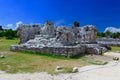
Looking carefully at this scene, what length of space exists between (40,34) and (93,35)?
31.1 feet

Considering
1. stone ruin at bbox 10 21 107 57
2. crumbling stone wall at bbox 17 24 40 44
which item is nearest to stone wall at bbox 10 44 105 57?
stone ruin at bbox 10 21 107 57

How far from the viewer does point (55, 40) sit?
24359 millimetres

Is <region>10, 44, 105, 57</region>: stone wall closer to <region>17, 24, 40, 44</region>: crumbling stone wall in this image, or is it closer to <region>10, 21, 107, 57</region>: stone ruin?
<region>10, 21, 107, 57</region>: stone ruin

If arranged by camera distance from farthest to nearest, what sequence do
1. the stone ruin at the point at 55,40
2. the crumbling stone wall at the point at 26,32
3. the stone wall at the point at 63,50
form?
1. the crumbling stone wall at the point at 26,32
2. the stone ruin at the point at 55,40
3. the stone wall at the point at 63,50

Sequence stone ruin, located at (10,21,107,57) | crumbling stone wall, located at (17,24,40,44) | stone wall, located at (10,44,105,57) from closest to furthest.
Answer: stone wall, located at (10,44,105,57), stone ruin, located at (10,21,107,57), crumbling stone wall, located at (17,24,40,44)

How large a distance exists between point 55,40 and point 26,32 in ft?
20.9

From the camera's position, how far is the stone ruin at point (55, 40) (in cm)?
2084

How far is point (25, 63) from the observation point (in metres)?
16.1

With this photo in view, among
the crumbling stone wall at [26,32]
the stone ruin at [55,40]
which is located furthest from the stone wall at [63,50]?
the crumbling stone wall at [26,32]

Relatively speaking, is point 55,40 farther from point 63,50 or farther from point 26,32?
point 26,32

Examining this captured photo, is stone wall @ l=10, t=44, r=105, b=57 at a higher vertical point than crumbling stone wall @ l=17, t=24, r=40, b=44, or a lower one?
lower

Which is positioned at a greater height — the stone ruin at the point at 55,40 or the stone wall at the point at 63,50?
the stone ruin at the point at 55,40

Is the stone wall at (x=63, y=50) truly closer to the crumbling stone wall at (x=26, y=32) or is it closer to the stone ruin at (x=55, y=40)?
the stone ruin at (x=55, y=40)

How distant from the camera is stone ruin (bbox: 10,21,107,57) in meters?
20.8
